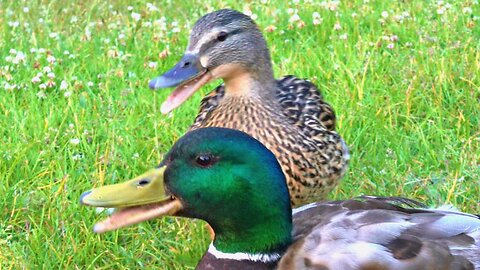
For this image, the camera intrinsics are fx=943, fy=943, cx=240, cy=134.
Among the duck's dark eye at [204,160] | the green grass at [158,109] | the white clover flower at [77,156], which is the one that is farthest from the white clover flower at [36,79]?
the duck's dark eye at [204,160]

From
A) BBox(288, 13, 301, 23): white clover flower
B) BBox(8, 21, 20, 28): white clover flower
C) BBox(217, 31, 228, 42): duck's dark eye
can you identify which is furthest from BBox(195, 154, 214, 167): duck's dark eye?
BBox(8, 21, 20, 28): white clover flower

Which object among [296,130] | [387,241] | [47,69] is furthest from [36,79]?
[387,241]

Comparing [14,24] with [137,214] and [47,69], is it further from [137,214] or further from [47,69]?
[137,214]

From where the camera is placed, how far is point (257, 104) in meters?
3.90

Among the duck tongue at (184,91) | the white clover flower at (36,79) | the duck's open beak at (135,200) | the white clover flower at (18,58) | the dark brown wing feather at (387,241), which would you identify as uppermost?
the duck's open beak at (135,200)

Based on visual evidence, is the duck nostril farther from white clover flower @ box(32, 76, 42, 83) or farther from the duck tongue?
white clover flower @ box(32, 76, 42, 83)

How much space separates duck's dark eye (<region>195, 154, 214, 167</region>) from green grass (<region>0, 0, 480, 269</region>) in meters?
1.01

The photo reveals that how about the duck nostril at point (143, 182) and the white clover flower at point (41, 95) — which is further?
the white clover flower at point (41, 95)

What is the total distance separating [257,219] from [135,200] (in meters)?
0.36

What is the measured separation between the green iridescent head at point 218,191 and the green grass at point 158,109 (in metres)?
0.92

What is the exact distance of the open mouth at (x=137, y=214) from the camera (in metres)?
2.74

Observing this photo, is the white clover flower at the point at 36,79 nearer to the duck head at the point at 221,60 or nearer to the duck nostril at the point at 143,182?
the duck head at the point at 221,60

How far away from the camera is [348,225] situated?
9.14ft

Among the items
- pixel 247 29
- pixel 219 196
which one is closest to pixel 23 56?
pixel 247 29
